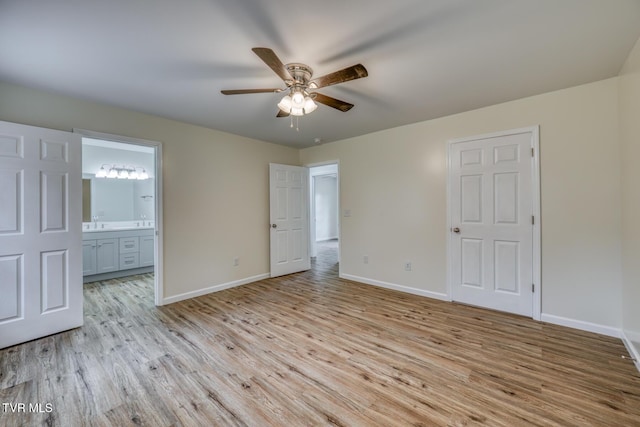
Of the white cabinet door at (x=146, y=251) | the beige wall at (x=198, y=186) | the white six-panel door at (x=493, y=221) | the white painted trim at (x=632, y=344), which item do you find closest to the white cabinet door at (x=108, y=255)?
the white cabinet door at (x=146, y=251)

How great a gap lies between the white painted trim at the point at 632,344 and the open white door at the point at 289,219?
4.13m

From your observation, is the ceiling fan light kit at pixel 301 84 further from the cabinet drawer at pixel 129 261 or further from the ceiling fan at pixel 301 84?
the cabinet drawer at pixel 129 261

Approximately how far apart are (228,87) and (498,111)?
9.83 ft

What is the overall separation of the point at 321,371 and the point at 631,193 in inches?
114

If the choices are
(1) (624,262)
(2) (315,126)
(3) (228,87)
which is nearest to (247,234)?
(2) (315,126)

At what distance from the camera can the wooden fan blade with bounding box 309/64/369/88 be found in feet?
5.61

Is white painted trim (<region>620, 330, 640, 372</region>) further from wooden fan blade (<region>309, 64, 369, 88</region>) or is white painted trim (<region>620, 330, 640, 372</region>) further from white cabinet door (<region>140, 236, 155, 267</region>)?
white cabinet door (<region>140, 236, 155, 267</region>)

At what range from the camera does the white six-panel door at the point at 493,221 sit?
114 inches

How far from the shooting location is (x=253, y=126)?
372cm

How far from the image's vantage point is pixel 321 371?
2002 millimetres

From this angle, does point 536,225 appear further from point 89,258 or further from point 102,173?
point 102,173

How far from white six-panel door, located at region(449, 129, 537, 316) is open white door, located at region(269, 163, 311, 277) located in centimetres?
265

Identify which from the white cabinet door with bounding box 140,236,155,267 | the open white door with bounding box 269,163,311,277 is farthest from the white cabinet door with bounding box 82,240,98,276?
the open white door with bounding box 269,163,311,277

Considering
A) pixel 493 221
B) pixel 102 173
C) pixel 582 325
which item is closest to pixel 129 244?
pixel 102 173
